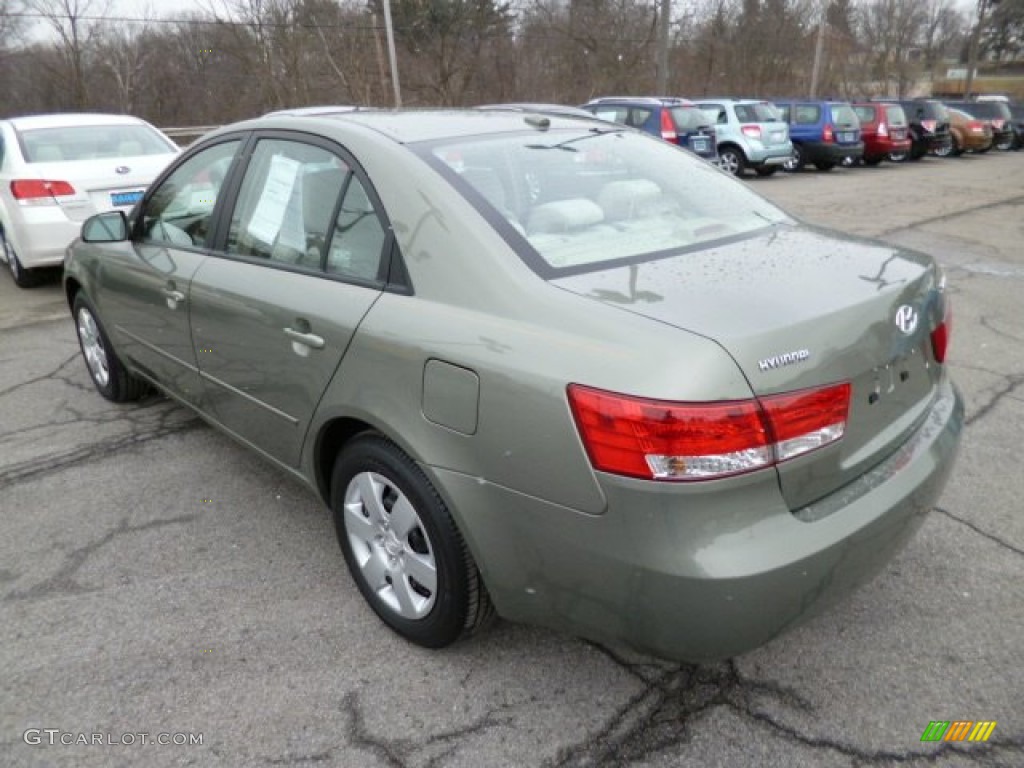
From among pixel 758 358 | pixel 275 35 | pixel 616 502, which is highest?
pixel 275 35

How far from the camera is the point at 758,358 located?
1.75 m

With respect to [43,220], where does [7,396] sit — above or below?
below

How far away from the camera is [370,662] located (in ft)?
8.02

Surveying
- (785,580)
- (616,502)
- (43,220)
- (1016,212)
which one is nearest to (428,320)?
(616,502)

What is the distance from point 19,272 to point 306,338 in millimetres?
6644

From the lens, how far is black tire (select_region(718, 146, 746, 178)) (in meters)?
17.3

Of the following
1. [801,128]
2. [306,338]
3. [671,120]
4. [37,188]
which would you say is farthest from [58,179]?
[801,128]

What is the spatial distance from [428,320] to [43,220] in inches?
246

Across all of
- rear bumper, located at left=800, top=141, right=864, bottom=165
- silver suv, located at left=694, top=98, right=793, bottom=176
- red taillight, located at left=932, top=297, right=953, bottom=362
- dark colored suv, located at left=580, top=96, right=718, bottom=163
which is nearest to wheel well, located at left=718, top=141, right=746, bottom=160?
silver suv, located at left=694, top=98, right=793, bottom=176

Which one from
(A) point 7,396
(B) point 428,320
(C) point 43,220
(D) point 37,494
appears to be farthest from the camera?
(C) point 43,220

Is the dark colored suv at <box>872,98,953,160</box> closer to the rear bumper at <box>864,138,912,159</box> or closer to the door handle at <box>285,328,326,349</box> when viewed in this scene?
the rear bumper at <box>864,138,912,159</box>

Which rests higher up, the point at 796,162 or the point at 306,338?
the point at 306,338

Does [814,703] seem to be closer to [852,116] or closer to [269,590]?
[269,590]

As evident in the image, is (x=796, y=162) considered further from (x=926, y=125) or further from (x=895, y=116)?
(x=926, y=125)
